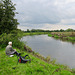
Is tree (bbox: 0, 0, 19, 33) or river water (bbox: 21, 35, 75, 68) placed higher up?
tree (bbox: 0, 0, 19, 33)

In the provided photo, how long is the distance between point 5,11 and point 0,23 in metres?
2.84

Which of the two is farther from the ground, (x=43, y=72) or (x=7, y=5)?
(x=7, y=5)

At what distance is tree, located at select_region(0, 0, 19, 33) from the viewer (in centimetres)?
1480

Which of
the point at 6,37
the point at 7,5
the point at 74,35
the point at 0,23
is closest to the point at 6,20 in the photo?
the point at 0,23

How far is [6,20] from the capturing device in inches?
586

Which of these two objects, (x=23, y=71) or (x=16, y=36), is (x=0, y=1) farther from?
(x=23, y=71)

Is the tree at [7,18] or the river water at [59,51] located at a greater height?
the tree at [7,18]

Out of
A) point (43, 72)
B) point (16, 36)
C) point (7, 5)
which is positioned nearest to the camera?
point (43, 72)

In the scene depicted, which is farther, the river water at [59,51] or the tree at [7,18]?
the tree at [7,18]

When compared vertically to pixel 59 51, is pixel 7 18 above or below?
above

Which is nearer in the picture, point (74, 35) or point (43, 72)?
point (43, 72)

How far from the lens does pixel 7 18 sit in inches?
583

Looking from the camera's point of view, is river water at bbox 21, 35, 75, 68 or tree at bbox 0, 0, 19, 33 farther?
tree at bbox 0, 0, 19, 33

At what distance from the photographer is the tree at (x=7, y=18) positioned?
14.8 m
